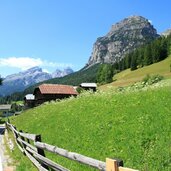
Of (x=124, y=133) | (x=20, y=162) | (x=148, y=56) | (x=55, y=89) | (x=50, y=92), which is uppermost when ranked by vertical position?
(x=148, y=56)

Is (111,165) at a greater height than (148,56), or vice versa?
(148,56)

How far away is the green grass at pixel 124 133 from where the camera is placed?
39.9ft

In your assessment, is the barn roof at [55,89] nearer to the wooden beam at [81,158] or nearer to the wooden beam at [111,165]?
the wooden beam at [81,158]

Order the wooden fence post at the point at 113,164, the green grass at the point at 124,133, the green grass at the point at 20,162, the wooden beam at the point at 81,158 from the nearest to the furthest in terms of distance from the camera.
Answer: the wooden fence post at the point at 113,164
the wooden beam at the point at 81,158
the green grass at the point at 124,133
the green grass at the point at 20,162

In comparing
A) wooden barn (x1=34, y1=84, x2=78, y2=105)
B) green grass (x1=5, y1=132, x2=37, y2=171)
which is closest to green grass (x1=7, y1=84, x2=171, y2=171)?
green grass (x1=5, y1=132, x2=37, y2=171)

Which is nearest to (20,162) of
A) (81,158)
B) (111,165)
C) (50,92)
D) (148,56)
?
(81,158)

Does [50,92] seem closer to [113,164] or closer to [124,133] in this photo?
[124,133]

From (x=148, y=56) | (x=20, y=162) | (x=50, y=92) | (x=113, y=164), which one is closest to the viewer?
(x=113, y=164)

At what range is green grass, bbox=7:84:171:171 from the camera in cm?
1216

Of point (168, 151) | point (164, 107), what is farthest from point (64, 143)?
point (168, 151)

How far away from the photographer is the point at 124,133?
15023 mm

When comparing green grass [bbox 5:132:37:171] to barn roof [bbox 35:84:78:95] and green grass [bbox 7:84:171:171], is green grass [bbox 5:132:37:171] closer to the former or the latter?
green grass [bbox 7:84:171:171]

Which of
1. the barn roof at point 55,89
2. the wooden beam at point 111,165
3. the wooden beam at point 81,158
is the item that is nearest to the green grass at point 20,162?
the wooden beam at point 81,158

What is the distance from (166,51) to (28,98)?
76.8 meters
